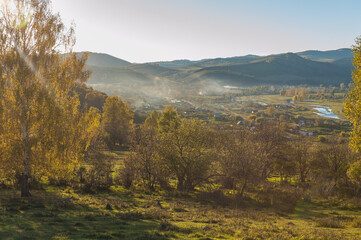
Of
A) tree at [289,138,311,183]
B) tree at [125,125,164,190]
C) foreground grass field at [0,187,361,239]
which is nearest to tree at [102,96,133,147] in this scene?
tree at [125,125,164,190]

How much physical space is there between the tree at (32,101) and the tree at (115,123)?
61.5m

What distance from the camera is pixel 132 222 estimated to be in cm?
2091

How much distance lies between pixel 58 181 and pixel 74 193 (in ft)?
15.2

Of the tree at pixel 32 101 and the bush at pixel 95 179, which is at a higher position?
the tree at pixel 32 101

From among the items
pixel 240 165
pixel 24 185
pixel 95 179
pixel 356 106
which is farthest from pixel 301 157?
pixel 24 185

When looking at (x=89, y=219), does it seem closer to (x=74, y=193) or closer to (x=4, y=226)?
(x=4, y=226)

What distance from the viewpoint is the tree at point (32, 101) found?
2184 cm

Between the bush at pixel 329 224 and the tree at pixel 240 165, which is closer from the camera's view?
the bush at pixel 329 224

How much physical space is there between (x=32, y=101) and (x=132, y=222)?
14.7 m

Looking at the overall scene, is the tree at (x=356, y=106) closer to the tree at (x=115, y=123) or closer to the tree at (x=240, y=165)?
the tree at (x=240, y=165)

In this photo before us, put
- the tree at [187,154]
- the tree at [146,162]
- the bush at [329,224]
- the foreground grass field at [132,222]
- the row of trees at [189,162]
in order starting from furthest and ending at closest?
the tree at [146,162] → the tree at [187,154] → the row of trees at [189,162] → the bush at [329,224] → the foreground grass field at [132,222]

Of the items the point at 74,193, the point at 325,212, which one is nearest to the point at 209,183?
the point at 325,212

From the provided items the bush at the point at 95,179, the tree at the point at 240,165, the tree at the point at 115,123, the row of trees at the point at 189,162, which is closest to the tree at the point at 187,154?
the row of trees at the point at 189,162

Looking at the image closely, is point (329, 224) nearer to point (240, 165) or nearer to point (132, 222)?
point (240, 165)
